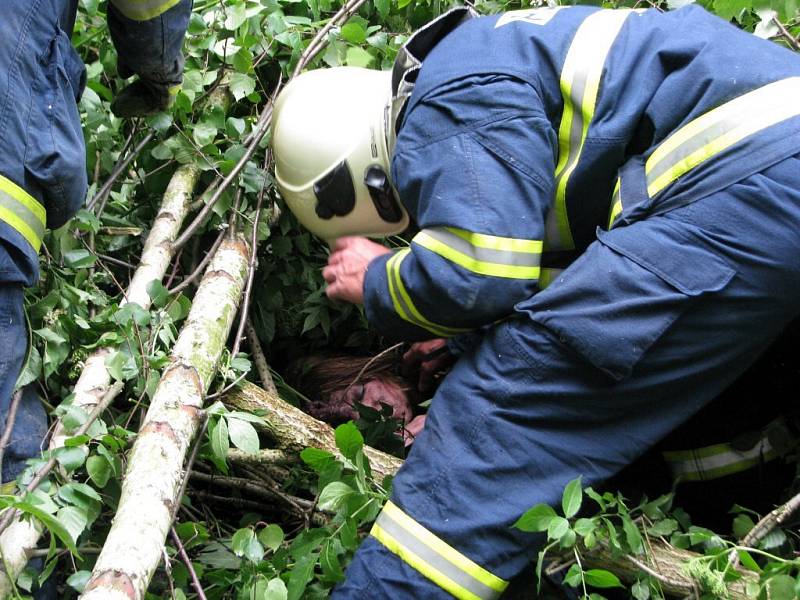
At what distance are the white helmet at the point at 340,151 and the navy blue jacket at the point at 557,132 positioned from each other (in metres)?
0.26

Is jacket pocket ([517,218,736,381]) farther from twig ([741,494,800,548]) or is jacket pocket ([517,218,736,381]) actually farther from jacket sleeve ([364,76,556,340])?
twig ([741,494,800,548])

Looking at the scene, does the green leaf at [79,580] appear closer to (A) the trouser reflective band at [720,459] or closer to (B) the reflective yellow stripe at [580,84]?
(B) the reflective yellow stripe at [580,84]

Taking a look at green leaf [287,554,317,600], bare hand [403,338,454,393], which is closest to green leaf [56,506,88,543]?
green leaf [287,554,317,600]

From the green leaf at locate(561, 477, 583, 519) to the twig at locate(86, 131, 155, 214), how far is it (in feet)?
5.57

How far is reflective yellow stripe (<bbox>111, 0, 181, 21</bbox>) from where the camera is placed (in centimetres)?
253

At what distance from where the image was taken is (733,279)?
76.2 inches

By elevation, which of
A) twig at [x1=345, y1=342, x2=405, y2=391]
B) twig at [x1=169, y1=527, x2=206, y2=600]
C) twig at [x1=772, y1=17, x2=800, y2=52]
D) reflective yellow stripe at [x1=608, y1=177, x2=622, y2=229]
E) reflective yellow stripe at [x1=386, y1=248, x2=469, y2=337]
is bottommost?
twig at [x1=345, y1=342, x2=405, y2=391]

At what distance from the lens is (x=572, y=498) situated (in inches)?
75.5

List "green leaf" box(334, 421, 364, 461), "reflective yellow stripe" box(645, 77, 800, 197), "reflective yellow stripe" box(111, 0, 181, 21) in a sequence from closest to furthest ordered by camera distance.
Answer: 1. "reflective yellow stripe" box(645, 77, 800, 197)
2. "green leaf" box(334, 421, 364, 461)
3. "reflective yellow stripe" box(111, 0, 181, 21)

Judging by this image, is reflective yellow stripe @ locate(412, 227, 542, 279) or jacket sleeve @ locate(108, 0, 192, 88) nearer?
reflective yellow stripe @ locate(412, 227, 542, 279)

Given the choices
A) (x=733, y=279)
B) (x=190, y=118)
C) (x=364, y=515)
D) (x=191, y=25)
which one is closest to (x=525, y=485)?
(x=364, y=515)

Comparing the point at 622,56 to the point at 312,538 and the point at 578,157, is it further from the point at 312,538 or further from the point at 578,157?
the point at 312,538

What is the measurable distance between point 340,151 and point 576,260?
71 cm

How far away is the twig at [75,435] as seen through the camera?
1.93 meters
